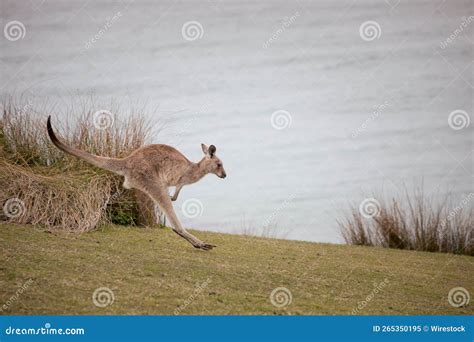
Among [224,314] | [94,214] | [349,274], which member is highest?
[94,214]

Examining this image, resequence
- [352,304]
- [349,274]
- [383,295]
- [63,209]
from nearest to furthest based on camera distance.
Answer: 1. [352,304]
2. [383,295]
3. [349,274]
4. [63,209]

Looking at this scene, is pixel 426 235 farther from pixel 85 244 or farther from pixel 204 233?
pixel 85 244

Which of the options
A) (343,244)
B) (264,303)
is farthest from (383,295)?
(343,244)

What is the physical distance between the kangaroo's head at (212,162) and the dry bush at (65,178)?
1543mm

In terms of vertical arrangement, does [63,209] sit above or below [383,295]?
above

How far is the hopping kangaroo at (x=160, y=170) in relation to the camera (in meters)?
6.70

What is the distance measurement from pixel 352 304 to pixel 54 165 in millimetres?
4648

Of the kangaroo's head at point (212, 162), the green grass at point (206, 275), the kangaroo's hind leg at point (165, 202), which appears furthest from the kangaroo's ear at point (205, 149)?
the green grass at point (206, 275)

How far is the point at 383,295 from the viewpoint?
6285mm

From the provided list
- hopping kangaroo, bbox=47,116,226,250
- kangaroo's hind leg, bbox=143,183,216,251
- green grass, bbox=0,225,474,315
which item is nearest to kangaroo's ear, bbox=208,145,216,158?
hopping kangaroo, bbox=47,116,226,250

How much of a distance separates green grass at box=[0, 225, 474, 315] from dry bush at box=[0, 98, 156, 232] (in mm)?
307

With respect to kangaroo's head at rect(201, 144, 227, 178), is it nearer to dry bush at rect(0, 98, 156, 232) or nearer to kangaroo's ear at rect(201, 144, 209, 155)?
kangaroo's ear at rect(201, 144, 209, 155)

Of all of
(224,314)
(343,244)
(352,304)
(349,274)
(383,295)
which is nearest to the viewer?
(224,314)

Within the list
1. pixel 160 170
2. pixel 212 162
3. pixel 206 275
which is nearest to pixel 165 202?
pixel 160 170
